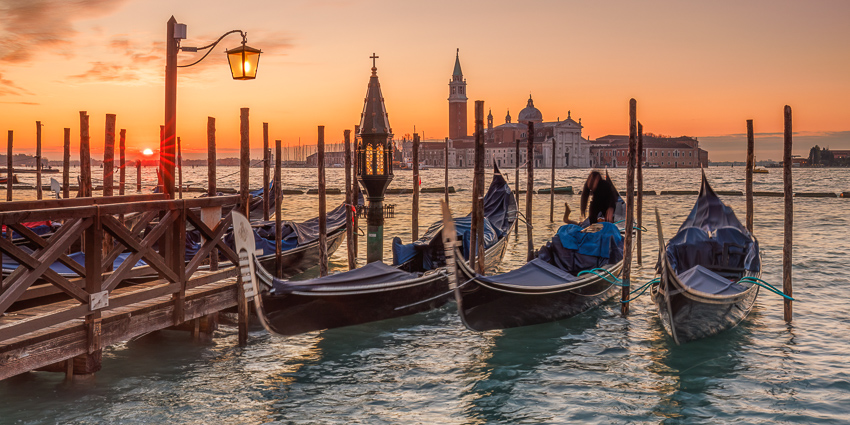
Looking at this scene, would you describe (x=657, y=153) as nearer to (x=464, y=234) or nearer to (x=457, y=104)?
(x=457, y=104)

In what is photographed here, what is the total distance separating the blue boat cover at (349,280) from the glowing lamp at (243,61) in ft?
5.01

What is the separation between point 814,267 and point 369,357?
22.8ft

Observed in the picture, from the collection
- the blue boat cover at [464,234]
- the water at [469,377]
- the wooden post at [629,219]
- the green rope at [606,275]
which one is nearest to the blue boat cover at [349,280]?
the water at [469,377]

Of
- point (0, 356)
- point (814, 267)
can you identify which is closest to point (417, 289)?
point (0, 356)

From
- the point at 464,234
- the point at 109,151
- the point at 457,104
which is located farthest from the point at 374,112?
the point at 457,104

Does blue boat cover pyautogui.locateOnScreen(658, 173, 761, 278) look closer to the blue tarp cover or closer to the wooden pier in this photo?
the blue tarp cover

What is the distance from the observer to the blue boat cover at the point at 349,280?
15.3 feet

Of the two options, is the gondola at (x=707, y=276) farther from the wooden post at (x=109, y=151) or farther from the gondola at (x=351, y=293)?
the wooden post at (x=109, y=151)

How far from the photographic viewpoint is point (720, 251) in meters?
6.31

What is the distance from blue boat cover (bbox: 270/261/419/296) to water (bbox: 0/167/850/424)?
0.49 meters

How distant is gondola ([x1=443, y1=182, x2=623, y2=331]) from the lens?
4.92 metres

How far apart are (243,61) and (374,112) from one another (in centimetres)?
289

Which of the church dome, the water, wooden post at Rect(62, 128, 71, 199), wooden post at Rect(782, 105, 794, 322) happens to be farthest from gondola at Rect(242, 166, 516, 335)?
the church dome

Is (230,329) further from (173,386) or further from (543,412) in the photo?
(543,412)
